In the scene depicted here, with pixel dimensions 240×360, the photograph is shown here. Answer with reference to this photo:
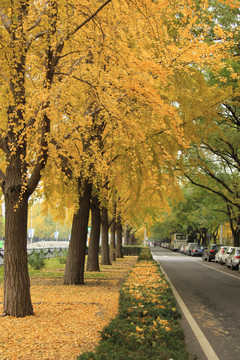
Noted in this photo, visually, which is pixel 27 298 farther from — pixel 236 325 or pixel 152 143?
pixel 152 143

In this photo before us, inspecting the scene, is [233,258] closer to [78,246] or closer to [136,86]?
[78,246]

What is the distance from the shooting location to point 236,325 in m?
9.10

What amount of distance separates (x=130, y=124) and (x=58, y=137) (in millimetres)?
1582

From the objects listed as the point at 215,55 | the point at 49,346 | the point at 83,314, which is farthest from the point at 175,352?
the point at 215,55

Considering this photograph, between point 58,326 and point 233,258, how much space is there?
22457mm

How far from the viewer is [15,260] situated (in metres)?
8.88

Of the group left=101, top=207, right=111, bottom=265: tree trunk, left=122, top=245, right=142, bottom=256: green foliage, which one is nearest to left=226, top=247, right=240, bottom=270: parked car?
left=101, top=207, right=111, bottom=265: tree trunk

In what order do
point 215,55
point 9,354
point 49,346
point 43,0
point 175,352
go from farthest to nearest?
point 215,55 → point 43,0 → point 49,346 → point 9,354 → point 175,352

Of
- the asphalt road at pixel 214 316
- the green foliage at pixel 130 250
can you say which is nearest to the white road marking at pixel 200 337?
the asphalt road at pixel 214 316

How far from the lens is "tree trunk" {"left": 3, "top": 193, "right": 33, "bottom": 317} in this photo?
8.75 meters

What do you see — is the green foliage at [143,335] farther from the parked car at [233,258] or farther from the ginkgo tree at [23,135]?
the parked car at [233,258]

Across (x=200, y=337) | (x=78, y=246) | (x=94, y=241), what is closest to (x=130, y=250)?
(x=94, y=241)

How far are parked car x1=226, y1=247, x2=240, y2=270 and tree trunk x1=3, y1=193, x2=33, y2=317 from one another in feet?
69.7

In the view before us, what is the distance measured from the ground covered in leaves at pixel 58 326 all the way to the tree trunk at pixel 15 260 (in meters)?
0.32
